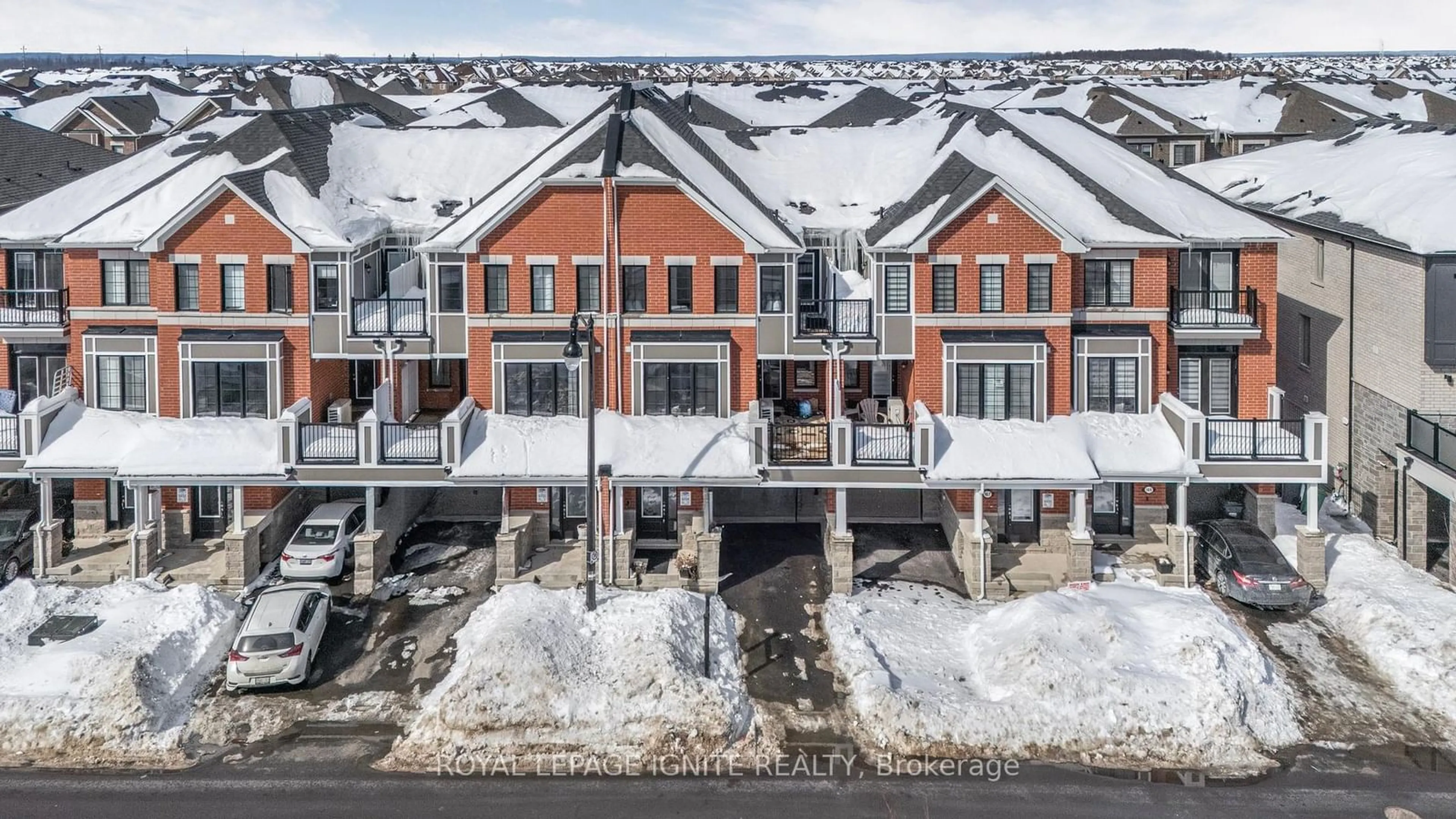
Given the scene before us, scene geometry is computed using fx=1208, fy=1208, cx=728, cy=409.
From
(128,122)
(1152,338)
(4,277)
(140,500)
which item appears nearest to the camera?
(140,500)

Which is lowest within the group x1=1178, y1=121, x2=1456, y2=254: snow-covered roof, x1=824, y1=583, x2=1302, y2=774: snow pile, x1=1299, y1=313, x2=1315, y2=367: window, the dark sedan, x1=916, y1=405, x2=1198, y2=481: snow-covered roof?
x1=824, y1=583, x2=1302, y2=774: snow pile

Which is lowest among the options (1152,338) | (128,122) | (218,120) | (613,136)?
(1152,338)

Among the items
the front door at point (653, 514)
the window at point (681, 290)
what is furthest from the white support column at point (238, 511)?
the window at point (681, 290)

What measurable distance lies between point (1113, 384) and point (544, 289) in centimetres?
1543

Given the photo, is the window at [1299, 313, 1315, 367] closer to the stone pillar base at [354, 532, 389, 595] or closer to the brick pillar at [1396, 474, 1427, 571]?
the brick pillar at [1396, 474, 1427, 571]

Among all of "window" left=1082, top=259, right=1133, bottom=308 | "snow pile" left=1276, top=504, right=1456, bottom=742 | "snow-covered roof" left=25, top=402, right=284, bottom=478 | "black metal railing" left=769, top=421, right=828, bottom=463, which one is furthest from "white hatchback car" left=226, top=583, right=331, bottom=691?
"snow pile" left=1276, top=504, right=1456, bottom=742

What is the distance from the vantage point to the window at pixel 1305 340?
39375 millimetres

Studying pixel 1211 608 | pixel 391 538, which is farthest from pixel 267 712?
pixel 1211 608

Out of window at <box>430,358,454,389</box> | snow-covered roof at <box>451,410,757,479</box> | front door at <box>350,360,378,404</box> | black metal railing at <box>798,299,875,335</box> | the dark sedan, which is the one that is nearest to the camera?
the dark sedan

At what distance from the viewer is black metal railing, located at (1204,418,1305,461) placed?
98.7ft

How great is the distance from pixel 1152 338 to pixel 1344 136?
1023 inches

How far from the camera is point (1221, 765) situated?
21.7 m

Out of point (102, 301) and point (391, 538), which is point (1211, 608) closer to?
point (391, 538)

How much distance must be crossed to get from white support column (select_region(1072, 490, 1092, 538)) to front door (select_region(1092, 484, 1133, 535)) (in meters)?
3.56
